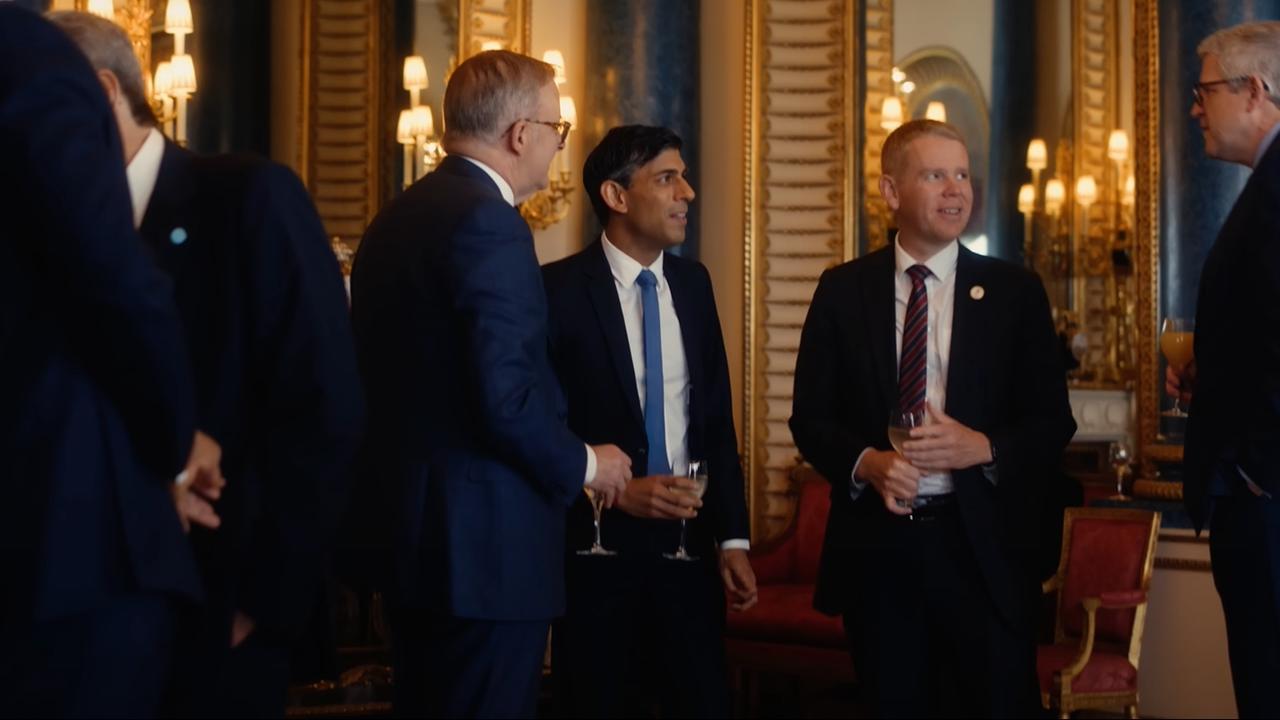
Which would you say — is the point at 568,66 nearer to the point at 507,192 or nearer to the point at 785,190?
the point at 785,190

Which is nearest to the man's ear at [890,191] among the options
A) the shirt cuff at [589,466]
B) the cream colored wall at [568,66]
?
the shirt cuff at [589,466]

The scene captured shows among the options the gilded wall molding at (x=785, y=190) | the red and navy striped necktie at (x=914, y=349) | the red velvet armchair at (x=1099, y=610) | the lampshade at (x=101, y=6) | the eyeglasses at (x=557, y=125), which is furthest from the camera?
the gilded wall molding at (x=785, y=190)

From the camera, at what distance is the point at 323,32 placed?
6703mm

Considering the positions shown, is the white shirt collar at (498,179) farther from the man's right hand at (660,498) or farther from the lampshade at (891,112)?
the lampshade at (891,112)

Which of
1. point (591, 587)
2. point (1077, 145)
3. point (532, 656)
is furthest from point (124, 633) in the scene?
point (1077, 145)

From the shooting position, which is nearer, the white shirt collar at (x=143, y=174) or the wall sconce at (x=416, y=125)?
the white shirt collar at (x=143, y=174)

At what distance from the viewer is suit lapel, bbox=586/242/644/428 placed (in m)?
3.40

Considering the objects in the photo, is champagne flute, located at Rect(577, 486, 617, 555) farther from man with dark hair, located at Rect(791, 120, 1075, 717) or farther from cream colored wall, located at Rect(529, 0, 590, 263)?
cream colored wall, located at Rect(529, 0, 590, 263)

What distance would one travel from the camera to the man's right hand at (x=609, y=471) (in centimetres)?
281

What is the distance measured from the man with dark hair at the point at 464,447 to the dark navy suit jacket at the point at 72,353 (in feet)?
2.70

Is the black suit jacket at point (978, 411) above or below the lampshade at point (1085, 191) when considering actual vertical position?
below

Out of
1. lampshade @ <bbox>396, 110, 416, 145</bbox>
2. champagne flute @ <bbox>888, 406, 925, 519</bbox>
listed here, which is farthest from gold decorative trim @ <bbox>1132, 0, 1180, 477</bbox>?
lampshade @ <bbox>396, 110, 416, 145</bbox>

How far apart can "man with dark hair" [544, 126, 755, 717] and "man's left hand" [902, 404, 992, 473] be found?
0.45 metres

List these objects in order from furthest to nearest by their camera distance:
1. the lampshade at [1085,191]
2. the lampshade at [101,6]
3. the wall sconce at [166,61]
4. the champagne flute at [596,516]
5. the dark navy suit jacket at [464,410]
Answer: the lampshade at [1085,191]
the wall sconce at [166,61]
the lampshade at [101,6]
the champagne flute at [596,516]
the dark navy suit jacket at [464,410]
